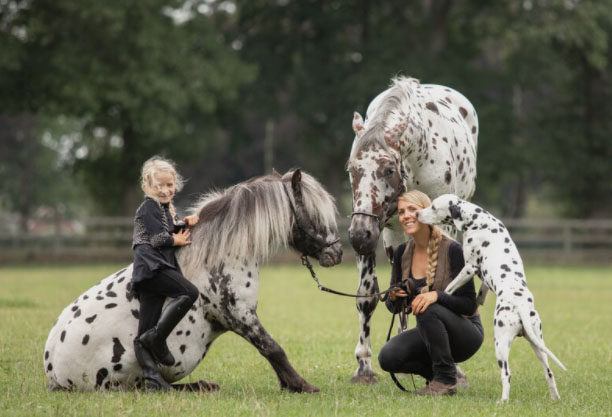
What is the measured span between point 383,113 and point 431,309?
1938mm

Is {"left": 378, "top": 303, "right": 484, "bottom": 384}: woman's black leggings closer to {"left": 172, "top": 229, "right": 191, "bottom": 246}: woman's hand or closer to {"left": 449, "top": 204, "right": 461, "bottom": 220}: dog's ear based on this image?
{"left": 449, "top": 204, "right": 461, "bottom": 220}: dog's ear

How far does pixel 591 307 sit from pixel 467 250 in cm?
1057

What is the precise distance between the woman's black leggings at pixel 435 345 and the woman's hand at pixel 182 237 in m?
1.78

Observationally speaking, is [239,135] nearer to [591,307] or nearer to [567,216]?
[567,216]

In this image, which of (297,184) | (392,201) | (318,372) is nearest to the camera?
(297,184)

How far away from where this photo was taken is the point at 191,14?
3322 centimetres

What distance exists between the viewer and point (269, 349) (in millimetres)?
6918

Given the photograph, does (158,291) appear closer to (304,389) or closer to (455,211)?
(304,389)

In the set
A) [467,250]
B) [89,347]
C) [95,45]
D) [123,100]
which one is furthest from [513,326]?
[95,45]

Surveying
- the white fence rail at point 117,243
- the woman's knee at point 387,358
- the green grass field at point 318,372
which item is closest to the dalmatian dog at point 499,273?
the green grass field at point 318,372

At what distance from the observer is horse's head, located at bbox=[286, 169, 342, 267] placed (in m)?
7.26

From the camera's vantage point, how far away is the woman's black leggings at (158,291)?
668 cm

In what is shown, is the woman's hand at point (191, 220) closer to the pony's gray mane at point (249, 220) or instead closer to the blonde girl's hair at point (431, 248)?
the pony's gray mane at point (249, 220)

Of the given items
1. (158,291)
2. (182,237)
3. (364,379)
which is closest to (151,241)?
(182,237)
